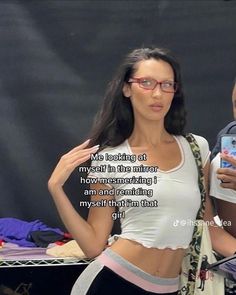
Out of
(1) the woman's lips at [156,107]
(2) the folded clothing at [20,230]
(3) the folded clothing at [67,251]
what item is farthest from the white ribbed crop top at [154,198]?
(2) the folded clothing at [20,230]

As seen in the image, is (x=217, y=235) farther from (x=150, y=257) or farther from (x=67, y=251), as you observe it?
(x=67, y=251)

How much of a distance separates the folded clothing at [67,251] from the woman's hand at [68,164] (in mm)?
246

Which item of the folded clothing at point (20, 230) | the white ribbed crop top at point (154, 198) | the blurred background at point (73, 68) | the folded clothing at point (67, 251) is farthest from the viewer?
the blurred background at point (73, 68)

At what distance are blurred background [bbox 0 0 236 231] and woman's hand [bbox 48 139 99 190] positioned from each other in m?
0.40

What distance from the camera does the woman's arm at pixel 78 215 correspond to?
123cm

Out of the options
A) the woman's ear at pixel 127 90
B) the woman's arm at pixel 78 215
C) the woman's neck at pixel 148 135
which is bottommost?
the woman's arm at pixel 78 215

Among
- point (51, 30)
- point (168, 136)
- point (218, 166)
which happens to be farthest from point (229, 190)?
point (51, 30)

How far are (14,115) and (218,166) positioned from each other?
0.66 m

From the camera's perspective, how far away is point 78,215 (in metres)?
1.25

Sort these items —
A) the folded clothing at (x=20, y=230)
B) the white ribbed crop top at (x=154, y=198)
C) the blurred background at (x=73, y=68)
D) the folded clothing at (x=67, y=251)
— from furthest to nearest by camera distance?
the blurred background at (x=73, y=68), the folded clothing at (x=20, y=230), the folded clothing at (x=67, y=251), the white ribbed crop top at (x=154, y=198)

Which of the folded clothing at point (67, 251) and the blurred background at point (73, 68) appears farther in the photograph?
the blurred background at point (73, 68)

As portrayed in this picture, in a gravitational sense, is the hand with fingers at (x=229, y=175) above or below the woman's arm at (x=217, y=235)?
above

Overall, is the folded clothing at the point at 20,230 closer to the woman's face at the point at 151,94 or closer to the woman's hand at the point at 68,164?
the woman's hand at the point at 68,164

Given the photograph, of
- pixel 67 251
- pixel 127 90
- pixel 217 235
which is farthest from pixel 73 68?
pixel 217 235
